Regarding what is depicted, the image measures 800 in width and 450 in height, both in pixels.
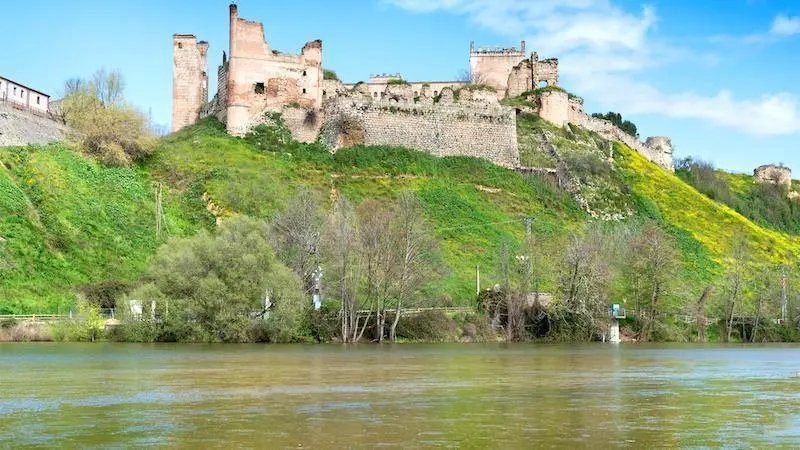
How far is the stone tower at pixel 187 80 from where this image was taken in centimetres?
8806

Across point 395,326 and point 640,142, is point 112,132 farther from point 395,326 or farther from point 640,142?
point 640,142

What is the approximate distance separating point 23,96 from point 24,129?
553 inches

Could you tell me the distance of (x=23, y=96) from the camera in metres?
84.9

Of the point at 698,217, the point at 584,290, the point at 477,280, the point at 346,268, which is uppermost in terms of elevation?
the point at 698,217

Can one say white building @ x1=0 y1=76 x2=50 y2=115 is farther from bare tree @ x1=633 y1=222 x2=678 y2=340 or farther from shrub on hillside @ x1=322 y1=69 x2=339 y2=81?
bare tree @ x1=633 y1=222 x2=678 y2=340

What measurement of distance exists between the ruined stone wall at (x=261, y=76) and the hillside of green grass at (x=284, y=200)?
8.26 ft

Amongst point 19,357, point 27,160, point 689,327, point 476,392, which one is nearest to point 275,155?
point 27,160

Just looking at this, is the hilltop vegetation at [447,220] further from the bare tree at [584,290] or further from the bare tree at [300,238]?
the bare tree at [300,238]

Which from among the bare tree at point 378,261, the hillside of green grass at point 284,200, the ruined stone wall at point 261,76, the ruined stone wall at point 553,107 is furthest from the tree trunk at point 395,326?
the ruined stone wall at point 553,107

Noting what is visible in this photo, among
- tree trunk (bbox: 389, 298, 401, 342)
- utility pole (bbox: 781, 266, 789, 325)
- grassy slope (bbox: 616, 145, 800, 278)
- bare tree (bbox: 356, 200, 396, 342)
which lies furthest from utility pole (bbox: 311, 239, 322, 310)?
grassy slope (bbox: 616, 145, 800, 278)

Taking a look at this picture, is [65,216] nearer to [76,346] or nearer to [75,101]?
[76,346]

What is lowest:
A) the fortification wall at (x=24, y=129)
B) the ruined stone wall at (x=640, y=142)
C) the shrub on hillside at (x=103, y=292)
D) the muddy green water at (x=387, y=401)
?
the muddy green water at (x=387, y=401)

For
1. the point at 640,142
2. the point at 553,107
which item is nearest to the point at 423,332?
the point at 553,107

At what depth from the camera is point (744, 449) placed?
672 inches
